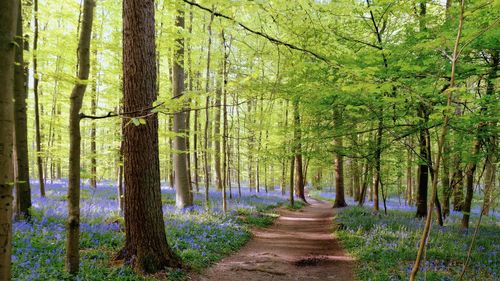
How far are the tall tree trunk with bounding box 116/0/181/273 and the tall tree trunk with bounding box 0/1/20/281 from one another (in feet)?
12.6

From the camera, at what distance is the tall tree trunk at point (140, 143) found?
6.05 meters

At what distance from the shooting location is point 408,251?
8203mm

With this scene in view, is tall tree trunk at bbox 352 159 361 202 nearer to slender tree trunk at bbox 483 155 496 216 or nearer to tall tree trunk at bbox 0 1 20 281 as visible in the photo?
slender tree trunk at bbox 483 155 496 216

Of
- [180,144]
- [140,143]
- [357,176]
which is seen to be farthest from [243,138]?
[357,176]

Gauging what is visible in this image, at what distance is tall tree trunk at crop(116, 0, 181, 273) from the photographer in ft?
19.9

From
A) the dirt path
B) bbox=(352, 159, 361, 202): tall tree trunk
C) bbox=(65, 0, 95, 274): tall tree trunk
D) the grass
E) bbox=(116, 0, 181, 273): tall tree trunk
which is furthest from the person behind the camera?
bbox=(352, 159, 361, 202): tall tree trunk

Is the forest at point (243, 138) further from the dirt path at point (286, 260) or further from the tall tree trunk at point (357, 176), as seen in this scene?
the tall tree trunk at point (357, 176)

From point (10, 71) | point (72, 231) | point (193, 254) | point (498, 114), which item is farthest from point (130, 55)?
point (498, 114)

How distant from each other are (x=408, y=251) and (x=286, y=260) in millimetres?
3129

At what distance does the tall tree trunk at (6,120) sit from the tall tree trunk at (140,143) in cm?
383

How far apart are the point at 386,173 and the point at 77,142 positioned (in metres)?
13.2

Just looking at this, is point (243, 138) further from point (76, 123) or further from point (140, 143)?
point (76, 123)

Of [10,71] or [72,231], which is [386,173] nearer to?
[72,231]

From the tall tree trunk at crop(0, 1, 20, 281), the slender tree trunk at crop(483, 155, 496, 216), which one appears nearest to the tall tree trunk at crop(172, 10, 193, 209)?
the slender tree trunk at crop(483, 155, 496, 216)
